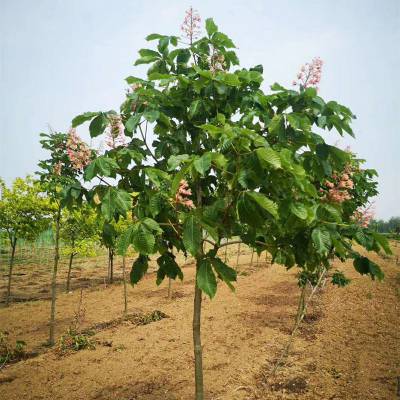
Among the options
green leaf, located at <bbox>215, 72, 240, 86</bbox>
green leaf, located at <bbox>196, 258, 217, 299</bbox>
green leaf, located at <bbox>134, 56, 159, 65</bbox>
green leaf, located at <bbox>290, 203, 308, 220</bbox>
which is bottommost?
green leaf, located at <bbox>196, 258, 217, 299</bbox>

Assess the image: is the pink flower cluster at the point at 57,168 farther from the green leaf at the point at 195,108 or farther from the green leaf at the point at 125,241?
the green leaf at the point at 125,241

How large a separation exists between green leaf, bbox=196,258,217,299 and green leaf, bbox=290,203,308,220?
30.9 inches

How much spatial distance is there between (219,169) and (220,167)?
0.19 metres

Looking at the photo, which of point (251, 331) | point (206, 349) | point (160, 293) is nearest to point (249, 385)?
point (206, 349)

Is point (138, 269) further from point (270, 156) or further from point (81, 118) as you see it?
point (270, 156)

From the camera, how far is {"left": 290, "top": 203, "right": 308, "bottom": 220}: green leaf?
2052 mm

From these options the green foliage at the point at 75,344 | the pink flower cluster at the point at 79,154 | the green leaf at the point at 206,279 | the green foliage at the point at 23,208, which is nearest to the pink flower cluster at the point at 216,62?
the pink flower cluster at the point at 79,154

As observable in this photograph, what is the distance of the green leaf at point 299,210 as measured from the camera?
6.73ft

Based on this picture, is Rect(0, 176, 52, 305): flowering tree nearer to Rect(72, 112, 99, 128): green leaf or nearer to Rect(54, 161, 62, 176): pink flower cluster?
Rect(54, 161, 62, 176): pink flower cluster

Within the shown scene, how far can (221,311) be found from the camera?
10180 millimetres

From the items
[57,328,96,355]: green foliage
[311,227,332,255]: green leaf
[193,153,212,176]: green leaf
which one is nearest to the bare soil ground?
[57,328,96,355]: green foliage

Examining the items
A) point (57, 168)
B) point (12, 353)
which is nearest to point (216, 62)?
point (57, 168)

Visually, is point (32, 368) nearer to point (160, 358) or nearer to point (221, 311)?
point (160, 358)

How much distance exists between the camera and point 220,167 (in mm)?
2521
